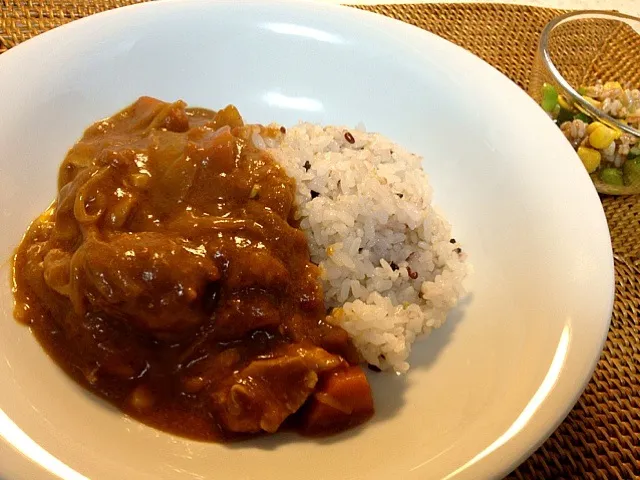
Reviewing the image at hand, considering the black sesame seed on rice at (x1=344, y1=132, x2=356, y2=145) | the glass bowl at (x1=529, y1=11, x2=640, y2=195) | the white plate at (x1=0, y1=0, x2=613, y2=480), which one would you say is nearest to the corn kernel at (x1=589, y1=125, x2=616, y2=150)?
the glass bowl at (x1=529, y1=11, x2=640, y2=195)

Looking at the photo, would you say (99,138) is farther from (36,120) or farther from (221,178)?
(221,178)

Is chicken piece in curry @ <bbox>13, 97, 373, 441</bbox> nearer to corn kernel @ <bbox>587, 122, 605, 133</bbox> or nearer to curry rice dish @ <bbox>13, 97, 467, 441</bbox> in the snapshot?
curry rice dish @ <bbox>13, 97, 467, 441</bbox>

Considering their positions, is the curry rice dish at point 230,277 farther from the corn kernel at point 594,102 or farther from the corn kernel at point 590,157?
the corn kernel at point 594,102

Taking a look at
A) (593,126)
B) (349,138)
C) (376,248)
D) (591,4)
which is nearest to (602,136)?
(593,126)

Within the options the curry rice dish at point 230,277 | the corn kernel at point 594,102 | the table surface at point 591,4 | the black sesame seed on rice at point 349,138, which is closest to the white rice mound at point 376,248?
the curry rice dish at point 230,277

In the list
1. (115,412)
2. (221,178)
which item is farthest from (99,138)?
(115,412)

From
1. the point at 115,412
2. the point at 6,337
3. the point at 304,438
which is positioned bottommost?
the point at 304,438

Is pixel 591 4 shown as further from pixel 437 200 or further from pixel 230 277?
pixel 230 277
